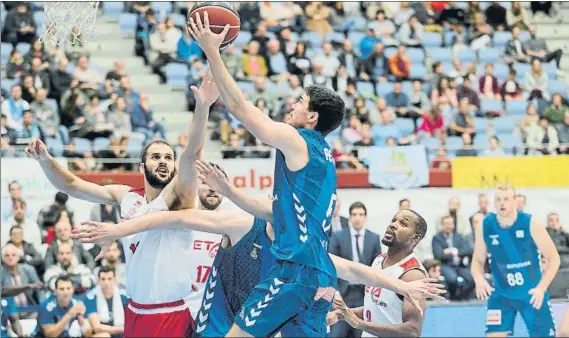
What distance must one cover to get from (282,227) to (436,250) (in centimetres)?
814

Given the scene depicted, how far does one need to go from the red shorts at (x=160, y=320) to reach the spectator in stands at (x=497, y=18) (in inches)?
513

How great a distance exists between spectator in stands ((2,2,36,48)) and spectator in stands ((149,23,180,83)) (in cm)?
185

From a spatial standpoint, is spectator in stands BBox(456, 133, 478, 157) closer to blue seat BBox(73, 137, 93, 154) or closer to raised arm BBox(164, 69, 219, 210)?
blue seat BBox(73, 137, 93, 154)

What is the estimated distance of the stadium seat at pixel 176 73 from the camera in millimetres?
16625

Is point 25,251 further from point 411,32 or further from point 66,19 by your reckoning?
point 411,32

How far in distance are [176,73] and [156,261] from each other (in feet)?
33.1

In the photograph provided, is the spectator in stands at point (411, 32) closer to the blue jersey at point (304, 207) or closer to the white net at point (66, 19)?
the white net at point (66, 19)

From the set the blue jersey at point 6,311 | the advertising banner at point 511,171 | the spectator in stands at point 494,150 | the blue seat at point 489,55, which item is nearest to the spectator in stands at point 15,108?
the blue jersey at point 6,311

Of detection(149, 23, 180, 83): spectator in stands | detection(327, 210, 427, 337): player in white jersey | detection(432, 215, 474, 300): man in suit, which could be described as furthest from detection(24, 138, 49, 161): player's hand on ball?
detection(149, 23, 180, 83): spectator in stands

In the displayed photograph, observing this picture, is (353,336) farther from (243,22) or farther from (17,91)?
(243,22)

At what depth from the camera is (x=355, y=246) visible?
477 inches

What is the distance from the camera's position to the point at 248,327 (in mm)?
5680

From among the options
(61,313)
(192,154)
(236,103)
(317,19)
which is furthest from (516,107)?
(236,103)

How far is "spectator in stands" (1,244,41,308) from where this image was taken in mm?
11797
